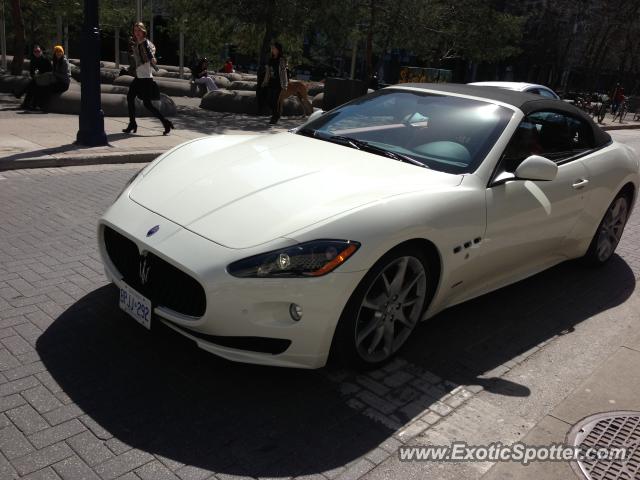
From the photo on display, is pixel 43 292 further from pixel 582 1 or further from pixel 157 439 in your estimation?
pixel 582 1

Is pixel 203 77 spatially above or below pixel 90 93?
below

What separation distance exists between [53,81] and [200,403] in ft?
39.1

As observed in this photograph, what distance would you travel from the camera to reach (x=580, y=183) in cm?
467

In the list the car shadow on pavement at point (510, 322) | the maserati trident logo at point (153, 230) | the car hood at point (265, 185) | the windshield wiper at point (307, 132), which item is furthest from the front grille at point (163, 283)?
the windshield wiper at point (307, 132)

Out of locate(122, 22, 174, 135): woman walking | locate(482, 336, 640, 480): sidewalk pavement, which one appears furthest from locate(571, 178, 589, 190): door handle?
locate(122, 22, 174, 135): woman walking

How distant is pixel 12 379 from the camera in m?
3.08

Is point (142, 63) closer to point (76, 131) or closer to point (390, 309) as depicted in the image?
point (76, 131)

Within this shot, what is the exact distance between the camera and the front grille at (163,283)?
3.00 m

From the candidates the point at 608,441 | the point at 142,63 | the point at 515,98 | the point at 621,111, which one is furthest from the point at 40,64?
the point at 621,111

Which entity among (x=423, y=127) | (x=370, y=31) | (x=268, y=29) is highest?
(x=370, y=31)

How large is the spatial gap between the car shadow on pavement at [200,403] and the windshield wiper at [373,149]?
1.46 meters

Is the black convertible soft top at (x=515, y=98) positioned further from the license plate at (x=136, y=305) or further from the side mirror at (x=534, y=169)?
the license plate at (x=136, y=305)

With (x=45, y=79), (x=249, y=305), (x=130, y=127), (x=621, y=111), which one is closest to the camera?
(x=249, y=305)

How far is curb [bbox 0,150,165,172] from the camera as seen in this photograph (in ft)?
25.7
